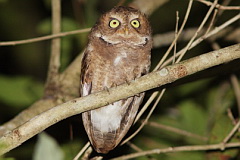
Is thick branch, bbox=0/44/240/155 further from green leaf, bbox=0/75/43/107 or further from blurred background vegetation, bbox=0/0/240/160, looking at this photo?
green leaf, bbox=0/75/43/107

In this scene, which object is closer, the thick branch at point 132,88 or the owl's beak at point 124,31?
the thick branch at point 132,88

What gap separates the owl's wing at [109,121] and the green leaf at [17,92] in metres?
0.99

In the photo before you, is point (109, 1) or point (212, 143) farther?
point (109, 1)

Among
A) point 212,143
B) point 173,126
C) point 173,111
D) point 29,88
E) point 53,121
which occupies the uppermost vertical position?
point 29,88

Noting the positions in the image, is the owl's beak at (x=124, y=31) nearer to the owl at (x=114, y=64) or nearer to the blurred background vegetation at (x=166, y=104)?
→ the owl at (x=114, y=64)

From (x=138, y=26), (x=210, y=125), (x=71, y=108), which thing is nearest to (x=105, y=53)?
(x=138, y=26)

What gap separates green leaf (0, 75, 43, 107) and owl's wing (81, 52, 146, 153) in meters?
0.99

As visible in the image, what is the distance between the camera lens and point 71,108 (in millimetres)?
2727

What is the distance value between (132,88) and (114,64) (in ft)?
3.31

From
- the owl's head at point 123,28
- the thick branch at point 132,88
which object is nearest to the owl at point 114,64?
the owl's head at point 123,28

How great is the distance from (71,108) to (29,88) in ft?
7.10

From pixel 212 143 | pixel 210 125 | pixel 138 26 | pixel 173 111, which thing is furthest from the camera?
pixel 173 111

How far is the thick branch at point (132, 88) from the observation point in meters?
2.63

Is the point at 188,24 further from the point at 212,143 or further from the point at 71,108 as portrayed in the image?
the point at 71,108
